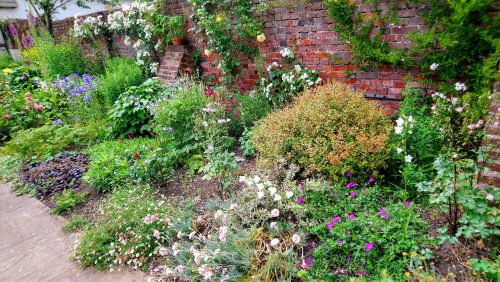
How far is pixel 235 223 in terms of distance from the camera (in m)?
2.44

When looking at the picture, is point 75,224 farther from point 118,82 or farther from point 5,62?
point 5,62

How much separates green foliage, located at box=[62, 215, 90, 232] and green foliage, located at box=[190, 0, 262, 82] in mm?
3007

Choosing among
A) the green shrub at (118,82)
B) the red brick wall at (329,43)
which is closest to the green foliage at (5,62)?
the green shrub at (118,82)

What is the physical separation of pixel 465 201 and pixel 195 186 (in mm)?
2507

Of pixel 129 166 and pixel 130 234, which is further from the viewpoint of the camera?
pixel 129 166

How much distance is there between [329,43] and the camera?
3.95 metres

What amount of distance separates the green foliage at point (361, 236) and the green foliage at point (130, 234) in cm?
122

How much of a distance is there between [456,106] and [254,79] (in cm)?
284

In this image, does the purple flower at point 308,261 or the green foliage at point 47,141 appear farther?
the green foliage at point 47,141

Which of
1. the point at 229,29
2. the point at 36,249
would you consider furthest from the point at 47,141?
the point at 229,29

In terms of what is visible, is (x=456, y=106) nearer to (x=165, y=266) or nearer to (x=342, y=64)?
(x=342, y=64)

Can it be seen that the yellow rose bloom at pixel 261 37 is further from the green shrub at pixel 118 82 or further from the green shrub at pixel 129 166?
the green shrub at pixel 118 82

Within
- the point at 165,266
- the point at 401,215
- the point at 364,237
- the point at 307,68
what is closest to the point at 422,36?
the point at 307,68

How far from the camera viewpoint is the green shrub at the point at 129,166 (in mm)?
3672
